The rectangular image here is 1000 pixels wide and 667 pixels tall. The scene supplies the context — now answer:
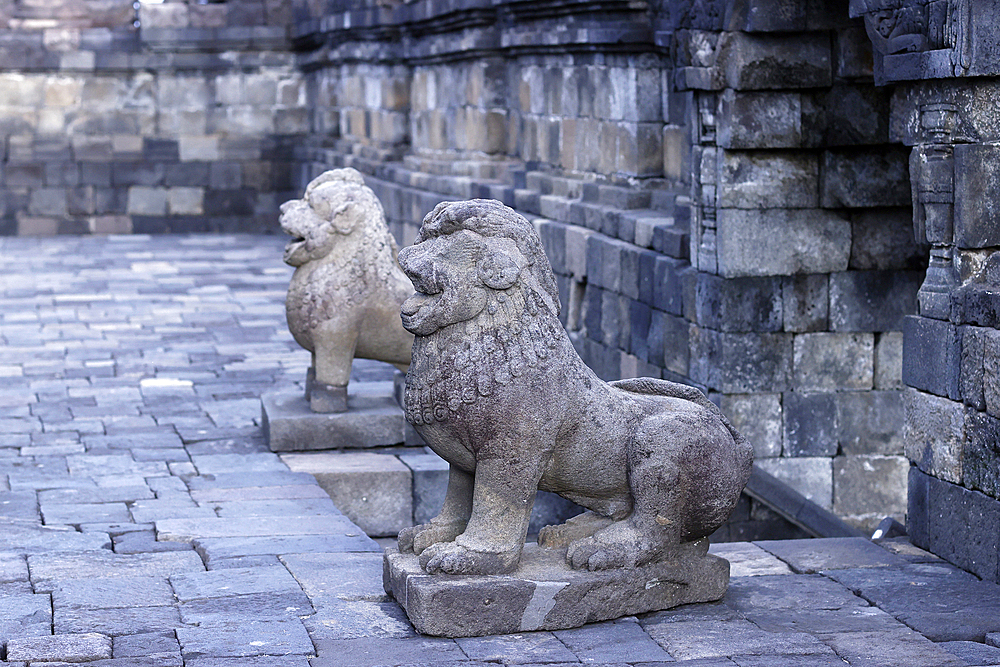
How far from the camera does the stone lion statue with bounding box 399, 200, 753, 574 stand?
14.4 feet

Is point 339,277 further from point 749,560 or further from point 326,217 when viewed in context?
point 749,560

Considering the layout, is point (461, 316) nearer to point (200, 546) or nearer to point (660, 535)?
point (660, 535)

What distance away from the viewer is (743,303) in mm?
7641

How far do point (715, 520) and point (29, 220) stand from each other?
17019 mm

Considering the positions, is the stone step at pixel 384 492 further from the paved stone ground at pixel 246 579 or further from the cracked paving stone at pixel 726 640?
the cracked paving stone at pixel 726 640

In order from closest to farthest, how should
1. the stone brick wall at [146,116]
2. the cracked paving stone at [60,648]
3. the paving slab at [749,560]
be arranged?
1. the cracked paving stone at [60,648]
2. the paving slab at [749,560]
3. the stone brick wall at [146,116]

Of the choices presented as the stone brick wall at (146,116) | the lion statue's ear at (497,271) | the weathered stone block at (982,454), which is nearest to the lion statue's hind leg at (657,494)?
the lion statue's ear at (497,271)

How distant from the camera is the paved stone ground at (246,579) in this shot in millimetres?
4223

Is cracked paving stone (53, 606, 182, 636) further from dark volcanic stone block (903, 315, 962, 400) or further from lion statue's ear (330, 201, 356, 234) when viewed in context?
dark volcanic stone block (903, 315, 962, 400)

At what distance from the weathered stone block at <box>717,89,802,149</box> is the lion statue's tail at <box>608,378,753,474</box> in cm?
293

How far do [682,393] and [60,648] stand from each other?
2.26 meters

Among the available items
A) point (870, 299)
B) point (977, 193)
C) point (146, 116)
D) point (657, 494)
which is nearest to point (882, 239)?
point (870, 299)

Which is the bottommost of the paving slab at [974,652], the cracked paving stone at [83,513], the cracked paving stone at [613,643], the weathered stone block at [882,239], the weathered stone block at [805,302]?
the paving slab at [974,652]

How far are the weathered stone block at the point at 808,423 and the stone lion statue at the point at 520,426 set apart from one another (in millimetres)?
3259
